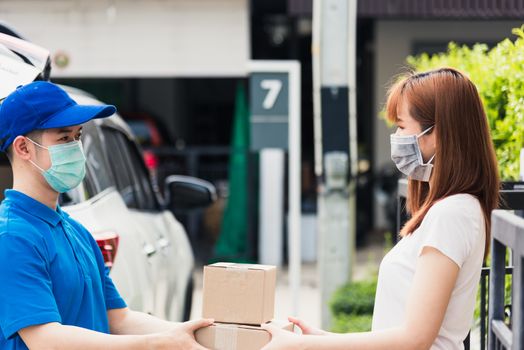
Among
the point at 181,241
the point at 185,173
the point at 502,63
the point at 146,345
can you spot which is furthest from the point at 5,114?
the point at 185,173

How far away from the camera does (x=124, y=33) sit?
12.0m

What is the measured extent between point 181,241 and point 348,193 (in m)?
1.91

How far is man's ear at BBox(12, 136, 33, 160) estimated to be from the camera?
2951 mm

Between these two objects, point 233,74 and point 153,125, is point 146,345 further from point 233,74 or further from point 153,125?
point 153,125

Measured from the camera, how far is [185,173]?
13.2 metres

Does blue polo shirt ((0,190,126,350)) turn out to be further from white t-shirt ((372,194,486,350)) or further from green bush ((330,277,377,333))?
green bush ((330,277,377,333))

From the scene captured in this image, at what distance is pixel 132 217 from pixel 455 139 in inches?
101

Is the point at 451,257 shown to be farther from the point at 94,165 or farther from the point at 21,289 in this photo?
the point at 94,165

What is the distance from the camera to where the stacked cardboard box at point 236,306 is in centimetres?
295

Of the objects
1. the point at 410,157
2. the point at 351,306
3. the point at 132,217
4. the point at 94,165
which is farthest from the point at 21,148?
the point at 351,306

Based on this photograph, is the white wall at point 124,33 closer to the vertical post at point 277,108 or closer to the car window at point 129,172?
the vertical post at point 277,108

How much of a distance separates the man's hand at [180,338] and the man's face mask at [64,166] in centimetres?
56

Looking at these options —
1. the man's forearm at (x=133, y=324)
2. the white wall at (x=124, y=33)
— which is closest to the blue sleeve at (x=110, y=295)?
the man's forearm at (x=133, y=324)

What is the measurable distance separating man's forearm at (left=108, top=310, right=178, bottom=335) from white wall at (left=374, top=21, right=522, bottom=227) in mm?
11510
